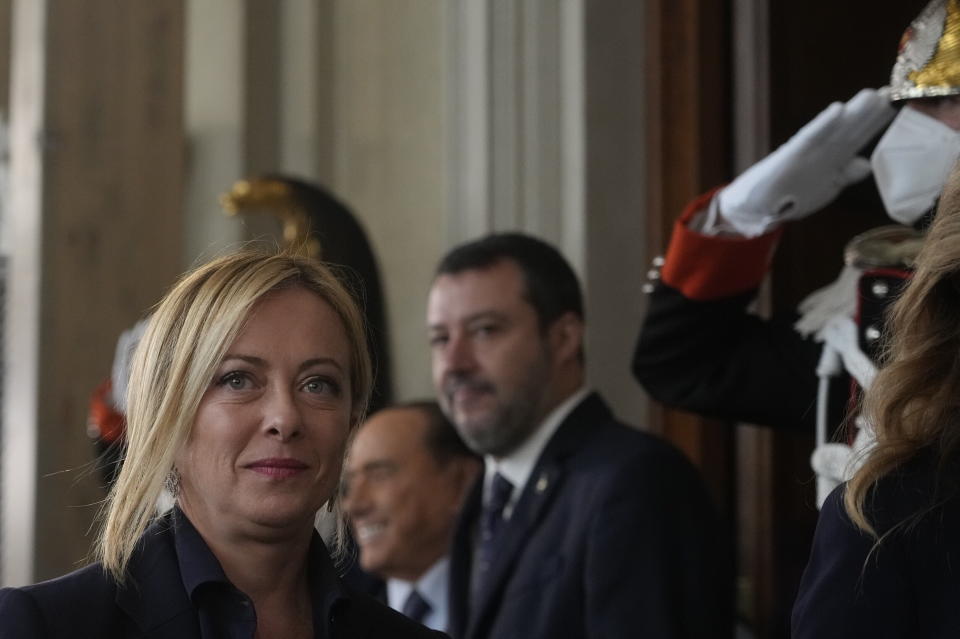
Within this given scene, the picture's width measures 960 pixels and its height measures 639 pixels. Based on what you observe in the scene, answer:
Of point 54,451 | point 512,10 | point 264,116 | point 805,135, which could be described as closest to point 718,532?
point 805,135

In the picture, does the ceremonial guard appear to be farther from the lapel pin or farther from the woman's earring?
the woman's earring

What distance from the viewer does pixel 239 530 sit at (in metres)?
1.77

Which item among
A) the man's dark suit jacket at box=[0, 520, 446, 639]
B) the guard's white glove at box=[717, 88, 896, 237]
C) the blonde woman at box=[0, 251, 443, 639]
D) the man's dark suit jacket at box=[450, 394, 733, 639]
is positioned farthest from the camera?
the man's dark suit jacket at box=[450, 394, 733, 639]

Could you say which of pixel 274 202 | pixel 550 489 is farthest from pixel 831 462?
pixel 274 202

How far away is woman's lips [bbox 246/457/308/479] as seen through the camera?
1.76 meters

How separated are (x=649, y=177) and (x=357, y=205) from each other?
132 centimetres

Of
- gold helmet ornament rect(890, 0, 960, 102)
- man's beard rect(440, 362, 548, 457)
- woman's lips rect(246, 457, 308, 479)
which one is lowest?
man's beard rect(440, 362, 548, 457)

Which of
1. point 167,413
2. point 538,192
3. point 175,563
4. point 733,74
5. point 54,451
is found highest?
point 733,74

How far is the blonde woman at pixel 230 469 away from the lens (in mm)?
1732

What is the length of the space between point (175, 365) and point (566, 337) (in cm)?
178

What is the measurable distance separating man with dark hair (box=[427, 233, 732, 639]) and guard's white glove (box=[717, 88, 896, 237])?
58 cm

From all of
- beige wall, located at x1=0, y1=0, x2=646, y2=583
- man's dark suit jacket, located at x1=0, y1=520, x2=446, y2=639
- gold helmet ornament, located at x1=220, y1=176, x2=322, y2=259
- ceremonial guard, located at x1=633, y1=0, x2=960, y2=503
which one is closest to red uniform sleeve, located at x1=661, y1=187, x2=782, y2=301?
ceremonial guard, located at x1=633, y1=0, x2=960, y2=503

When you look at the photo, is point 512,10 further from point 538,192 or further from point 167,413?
point 167,413

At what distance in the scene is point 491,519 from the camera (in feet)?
10.7
